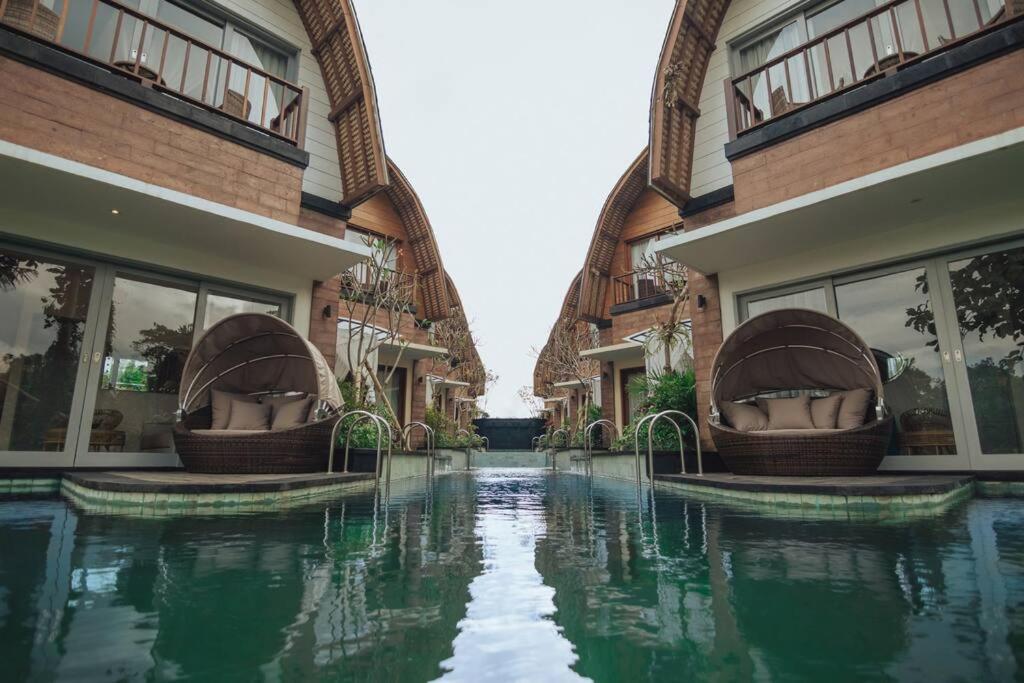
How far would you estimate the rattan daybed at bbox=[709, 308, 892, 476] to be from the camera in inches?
179

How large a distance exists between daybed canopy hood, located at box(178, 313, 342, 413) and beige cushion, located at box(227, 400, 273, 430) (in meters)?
0.44

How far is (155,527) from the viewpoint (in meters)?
2.64

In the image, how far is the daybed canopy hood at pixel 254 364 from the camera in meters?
5.79

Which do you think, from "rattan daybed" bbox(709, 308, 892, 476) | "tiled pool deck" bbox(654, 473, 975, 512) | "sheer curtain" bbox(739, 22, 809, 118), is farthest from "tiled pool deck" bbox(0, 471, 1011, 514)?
"sheer curtain" bbox(739, 22, 809, 118)

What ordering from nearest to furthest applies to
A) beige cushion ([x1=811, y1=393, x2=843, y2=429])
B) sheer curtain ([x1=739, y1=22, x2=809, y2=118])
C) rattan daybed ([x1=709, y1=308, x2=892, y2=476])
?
1. rattan daybed ([x1=709, y1=308, x2=892, y2=476])
2. beige cushion ([x1=811, y1=393, x2=843, y2=429])
3. sheer curtain ([x1=739, y1=22, x2=809, y2=118])

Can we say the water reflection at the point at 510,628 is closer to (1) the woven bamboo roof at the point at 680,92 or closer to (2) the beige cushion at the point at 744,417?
(2) the beige cushion at the point at 744,417

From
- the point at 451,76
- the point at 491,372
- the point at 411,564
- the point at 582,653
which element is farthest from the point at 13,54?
the point at 491,372

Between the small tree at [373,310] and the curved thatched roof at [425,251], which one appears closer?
the small tree at [373,310]

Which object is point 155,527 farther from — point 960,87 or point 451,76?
point 451,76

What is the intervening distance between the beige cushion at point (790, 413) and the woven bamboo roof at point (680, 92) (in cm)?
318

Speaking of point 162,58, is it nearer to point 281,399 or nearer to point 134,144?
point 134,144

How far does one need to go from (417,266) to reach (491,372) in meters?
15.5

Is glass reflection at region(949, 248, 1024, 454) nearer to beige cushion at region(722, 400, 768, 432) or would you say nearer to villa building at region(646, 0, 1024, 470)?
villa building at region(646, 0, 1024, 470)

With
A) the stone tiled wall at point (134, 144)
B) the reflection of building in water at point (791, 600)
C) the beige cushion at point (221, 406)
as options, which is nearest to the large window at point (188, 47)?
the stone tiled wall at point (134, 144)
